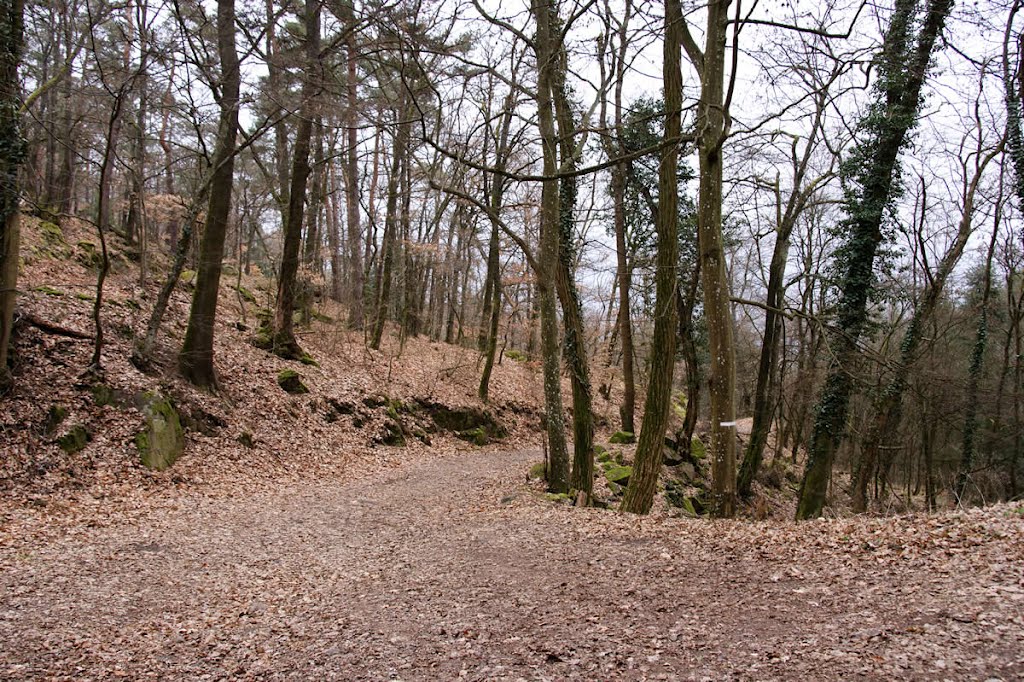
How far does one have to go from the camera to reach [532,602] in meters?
4.71

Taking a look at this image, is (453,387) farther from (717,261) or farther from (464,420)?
(717,261)

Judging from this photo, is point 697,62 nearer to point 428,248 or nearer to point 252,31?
point 252,31

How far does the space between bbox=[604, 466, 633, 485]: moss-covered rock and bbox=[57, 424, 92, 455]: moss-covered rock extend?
9176 millimetres

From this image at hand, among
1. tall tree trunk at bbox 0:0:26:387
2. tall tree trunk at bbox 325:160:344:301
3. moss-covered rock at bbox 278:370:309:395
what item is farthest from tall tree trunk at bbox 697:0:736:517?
tall tree trunk at bbox 325:160:344:301

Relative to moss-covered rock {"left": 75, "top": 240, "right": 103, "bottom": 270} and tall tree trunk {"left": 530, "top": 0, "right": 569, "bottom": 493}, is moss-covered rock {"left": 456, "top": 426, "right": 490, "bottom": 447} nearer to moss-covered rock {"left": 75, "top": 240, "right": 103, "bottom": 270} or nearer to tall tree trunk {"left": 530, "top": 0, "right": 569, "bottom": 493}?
tall tree trunk {"left": 530, "top": 0, "right": 569, "bottom": 493}

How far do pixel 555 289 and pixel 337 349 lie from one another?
913 cm

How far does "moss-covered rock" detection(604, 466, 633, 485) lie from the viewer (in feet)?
39.8

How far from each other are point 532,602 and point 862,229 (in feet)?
38.4

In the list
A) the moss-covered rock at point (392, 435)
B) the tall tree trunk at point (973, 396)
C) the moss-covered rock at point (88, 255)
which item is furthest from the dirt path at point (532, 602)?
the tall tree trunk at point (973, 396)

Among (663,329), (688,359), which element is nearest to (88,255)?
(663,329)

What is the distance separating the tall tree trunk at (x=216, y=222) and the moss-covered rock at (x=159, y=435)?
141cm

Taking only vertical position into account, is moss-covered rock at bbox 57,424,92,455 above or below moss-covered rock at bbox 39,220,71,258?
below

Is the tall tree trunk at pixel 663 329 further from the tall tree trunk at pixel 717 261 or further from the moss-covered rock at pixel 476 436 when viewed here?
the moss-covered rock at pixel 476 436

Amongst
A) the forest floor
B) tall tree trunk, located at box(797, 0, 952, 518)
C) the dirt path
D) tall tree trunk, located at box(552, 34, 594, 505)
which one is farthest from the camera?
tall tree trunk, located at box(797, 0, 952, 518)
